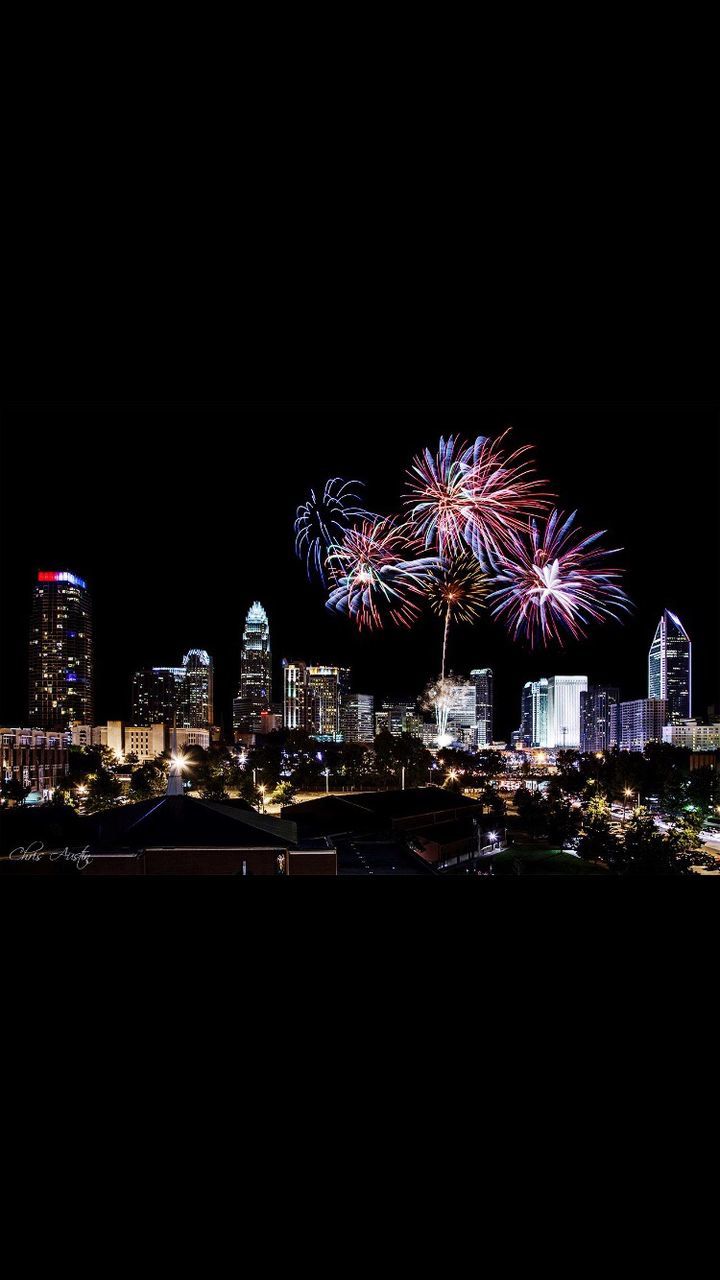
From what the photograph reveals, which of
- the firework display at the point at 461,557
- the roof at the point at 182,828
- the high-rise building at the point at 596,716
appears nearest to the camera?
the roof at the point at 182,828

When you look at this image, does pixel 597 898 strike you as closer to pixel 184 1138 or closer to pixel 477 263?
pixel 184 1138

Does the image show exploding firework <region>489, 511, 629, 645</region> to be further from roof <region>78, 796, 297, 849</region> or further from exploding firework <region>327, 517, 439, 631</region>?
roof <region>78, 796, 297, 849</region>

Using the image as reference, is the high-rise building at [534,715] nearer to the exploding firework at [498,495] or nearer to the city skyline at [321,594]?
the city skyline at [321,594]

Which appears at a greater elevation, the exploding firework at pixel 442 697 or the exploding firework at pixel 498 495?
the exploding firework at pixel 498 495

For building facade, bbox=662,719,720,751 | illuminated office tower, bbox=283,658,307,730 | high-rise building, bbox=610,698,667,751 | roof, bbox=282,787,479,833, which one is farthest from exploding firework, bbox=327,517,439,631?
building facade, bbox=662,719,720,751

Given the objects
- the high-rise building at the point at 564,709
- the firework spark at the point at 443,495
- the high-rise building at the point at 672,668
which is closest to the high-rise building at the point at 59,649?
the firework spark at the point at 443,495
